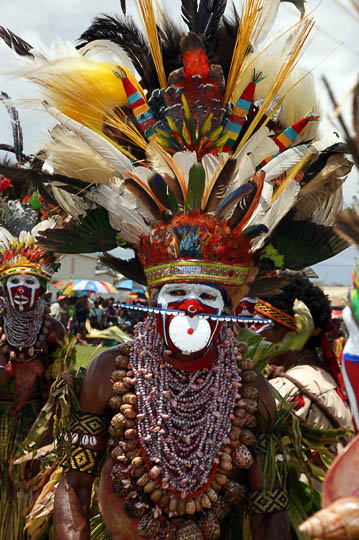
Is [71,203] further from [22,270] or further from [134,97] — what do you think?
[22,270]

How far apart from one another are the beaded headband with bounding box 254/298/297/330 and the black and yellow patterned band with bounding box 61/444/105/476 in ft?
6.15

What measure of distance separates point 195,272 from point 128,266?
0.65 meters

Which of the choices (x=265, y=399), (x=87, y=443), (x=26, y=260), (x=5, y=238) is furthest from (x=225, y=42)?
(x=5, y=238)

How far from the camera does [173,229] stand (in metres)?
2.75

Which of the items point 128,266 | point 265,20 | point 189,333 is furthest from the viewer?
point 128,266

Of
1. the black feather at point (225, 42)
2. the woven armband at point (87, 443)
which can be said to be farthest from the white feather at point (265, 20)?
the woven armband at point (87, 443)

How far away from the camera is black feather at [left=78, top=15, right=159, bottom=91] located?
3.36m

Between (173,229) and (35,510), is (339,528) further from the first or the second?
(35,510)

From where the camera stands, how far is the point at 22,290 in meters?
4.80

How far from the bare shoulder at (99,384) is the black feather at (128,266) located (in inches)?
18.1

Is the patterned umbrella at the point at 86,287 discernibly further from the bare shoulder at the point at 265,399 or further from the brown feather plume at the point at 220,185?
the brown feather plume at the point at 220,185

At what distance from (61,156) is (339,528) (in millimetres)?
2257

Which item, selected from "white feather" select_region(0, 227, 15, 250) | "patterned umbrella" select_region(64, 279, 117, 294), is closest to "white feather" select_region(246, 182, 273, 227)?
"white feather" select_region(0, 227, 15, 250)

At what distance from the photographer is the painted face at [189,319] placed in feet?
Result: 8.57
